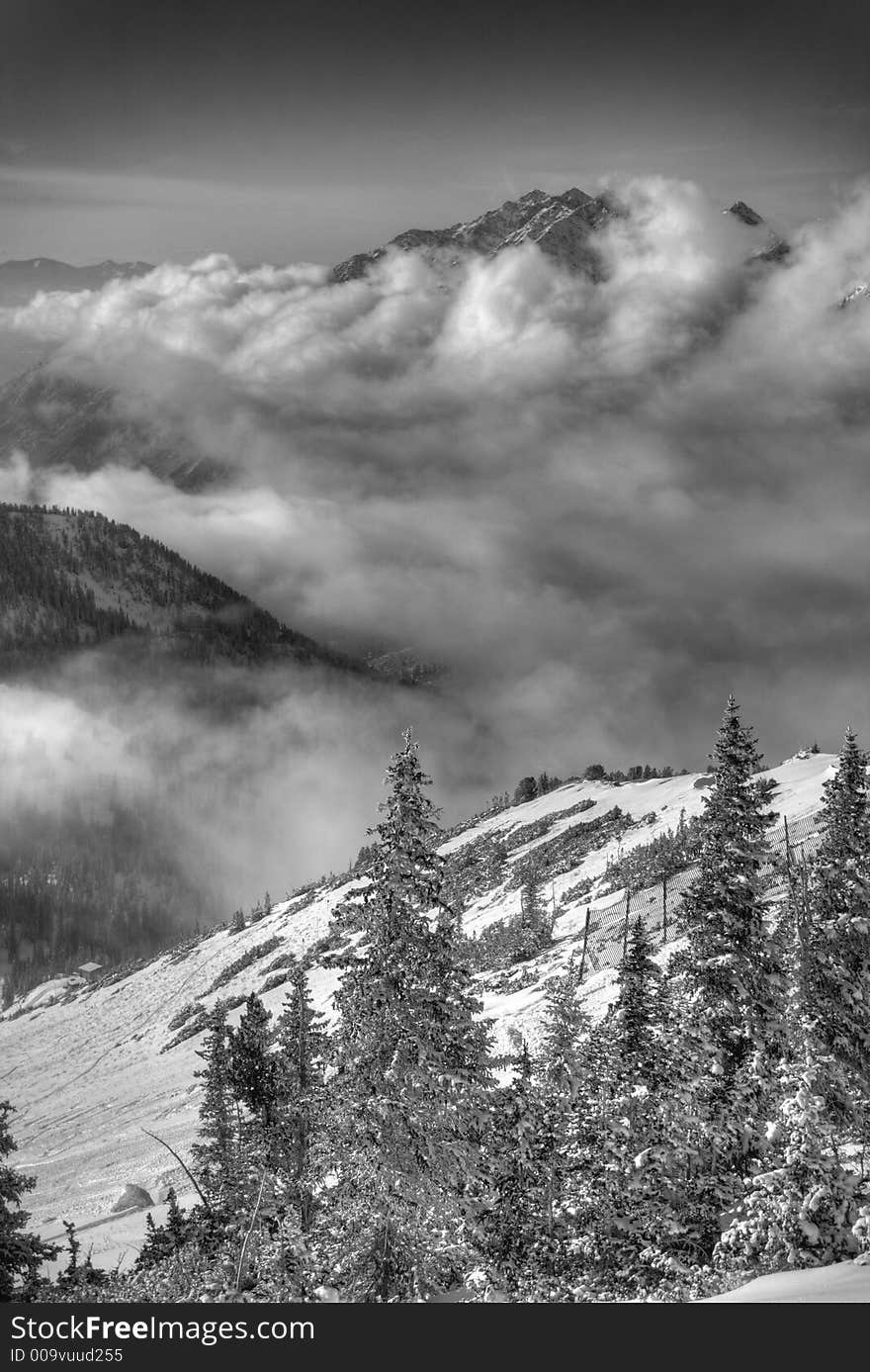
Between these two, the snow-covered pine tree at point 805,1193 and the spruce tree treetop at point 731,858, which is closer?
the snow-covered pine tree at point 805,1193

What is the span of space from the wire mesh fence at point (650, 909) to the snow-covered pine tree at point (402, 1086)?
40.0m

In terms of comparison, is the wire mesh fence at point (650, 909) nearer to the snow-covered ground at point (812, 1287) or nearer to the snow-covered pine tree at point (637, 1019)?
the snow-covered pine tree at point (637, 1019)

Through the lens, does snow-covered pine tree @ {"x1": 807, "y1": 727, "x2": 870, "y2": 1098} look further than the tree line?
Yes

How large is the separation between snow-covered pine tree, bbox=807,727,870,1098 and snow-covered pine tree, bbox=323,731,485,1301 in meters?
8.10

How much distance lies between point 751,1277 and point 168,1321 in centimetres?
1017

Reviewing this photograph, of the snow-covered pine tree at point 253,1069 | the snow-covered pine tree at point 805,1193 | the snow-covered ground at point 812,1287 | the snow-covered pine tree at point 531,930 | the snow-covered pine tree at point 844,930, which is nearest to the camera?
the snow-covered ground at point 812,1287

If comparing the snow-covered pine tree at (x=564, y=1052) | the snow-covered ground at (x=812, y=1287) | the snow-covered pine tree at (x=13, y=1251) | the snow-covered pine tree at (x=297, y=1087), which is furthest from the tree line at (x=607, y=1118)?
the snow-covered pine tree at (x=297, y=1087)

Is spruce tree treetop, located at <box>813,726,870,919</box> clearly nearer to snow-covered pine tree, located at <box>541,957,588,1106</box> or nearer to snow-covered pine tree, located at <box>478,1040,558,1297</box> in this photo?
snow-covered pine tree, located at <box>478,1040,558,1297</box>

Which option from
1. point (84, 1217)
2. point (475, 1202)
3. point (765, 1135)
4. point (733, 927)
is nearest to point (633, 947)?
point (733, 927)

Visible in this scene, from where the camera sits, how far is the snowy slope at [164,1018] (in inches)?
2201

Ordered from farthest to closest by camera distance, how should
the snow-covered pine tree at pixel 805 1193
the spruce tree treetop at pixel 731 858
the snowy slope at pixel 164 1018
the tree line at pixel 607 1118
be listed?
1. the snowy slope at pixel 164 1018
2. the spruce tree treetop at pixel 731 858
3. the tree line at pixel 607 1118
4. the snow-covered pine tree at pixel 805 1193

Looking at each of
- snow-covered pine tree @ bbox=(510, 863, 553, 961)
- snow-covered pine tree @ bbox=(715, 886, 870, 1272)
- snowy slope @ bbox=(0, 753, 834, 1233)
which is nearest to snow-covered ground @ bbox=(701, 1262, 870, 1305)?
snow-covered pine tree @ bbox=(715, 886, 870, 1272)

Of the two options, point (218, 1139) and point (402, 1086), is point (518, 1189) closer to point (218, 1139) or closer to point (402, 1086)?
point (402, 1086)

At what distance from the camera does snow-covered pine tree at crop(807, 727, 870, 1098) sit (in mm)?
20719
